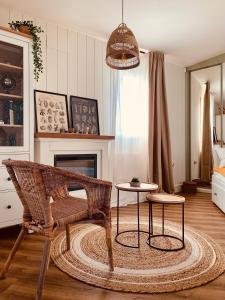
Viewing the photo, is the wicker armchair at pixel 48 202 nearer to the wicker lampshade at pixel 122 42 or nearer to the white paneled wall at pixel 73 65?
the wicker lampshade at pixel 122 42

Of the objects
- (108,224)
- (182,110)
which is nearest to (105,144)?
(108,224)

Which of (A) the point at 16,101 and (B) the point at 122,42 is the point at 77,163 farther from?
(B) the point at 122,42

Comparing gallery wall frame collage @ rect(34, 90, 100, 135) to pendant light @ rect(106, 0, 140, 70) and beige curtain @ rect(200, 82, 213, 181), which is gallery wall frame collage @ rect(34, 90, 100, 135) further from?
beige curtain @ rect(200, 82, 213, 181)

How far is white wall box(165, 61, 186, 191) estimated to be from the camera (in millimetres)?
4910

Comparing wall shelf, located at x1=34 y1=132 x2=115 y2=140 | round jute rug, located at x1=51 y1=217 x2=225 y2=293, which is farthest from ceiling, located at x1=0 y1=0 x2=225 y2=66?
round jute rug, located at x1=51 y1=217 x2=225 y2=293

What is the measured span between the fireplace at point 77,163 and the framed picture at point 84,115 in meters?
0.37

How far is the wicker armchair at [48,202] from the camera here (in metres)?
1.54

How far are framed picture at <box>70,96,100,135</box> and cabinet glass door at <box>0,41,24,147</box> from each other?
0.92 m

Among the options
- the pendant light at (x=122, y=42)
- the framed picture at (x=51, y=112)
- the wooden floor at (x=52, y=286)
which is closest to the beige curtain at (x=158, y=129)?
the framed picture at (x=51, y=112)

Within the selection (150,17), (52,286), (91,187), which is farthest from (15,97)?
(150,17)

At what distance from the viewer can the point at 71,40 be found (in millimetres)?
3537

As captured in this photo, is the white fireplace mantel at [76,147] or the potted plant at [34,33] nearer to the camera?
the potted plant at [34,33]

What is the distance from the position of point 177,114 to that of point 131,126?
1.39 m

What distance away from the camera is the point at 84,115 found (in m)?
3.59
